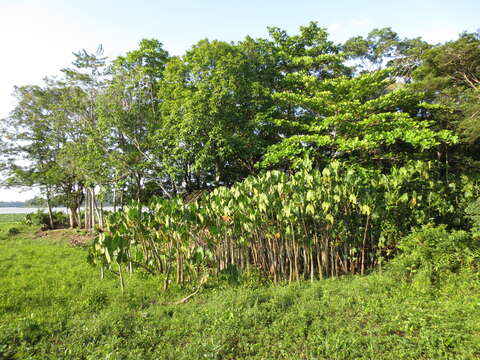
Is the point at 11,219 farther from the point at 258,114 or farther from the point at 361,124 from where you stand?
the point at 361,124

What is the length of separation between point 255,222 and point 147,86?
7982mm

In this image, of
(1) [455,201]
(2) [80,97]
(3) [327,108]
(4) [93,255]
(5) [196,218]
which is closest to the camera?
(4) [93,255]

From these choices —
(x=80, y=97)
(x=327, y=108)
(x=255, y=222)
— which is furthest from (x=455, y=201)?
(x=80, y=97)


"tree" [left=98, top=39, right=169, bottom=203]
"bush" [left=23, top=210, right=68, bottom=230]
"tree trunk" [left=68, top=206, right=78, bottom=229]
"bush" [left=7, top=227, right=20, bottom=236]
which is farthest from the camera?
"tree trunk" [left=68, top=206, right=78, bottom=229]

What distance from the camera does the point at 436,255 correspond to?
438 cm

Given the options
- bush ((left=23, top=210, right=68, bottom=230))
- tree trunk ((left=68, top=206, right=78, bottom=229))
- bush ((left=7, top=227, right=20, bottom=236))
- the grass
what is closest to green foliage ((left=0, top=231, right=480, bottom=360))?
bush ((left=7, top=227, right=20, bottom=236))

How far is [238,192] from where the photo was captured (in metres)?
5.07

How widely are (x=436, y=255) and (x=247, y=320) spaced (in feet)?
10.9

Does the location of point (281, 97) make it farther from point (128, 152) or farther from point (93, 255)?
point (93, 255)

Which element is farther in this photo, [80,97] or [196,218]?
[80,97]

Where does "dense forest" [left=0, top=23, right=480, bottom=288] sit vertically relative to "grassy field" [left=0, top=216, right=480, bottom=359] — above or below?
above

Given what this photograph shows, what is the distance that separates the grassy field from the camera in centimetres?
280

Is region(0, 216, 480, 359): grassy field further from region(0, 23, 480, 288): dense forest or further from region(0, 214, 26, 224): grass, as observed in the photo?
region(0, 214, 26, 224): grass

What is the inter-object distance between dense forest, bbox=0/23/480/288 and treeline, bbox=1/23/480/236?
55 mm
